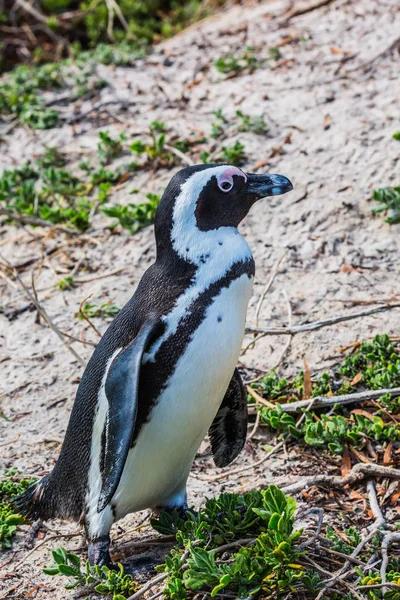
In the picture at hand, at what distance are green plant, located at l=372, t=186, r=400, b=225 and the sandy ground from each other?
56 millimetres

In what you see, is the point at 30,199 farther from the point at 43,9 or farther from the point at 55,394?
the point at 43,9

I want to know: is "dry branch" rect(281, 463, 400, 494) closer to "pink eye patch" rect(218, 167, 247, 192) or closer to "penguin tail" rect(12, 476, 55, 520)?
"penguin tail" rect(12, 476, 55, 520)

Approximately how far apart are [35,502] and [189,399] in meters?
0.75

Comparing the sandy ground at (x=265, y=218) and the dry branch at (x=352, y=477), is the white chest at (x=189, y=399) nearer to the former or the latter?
the sandy ground at (x=265, y=218)

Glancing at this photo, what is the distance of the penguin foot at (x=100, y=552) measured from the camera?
2.57 m

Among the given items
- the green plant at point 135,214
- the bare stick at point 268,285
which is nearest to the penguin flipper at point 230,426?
the bare stick at point 268,285

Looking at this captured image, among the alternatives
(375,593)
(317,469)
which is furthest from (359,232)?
(375,593)

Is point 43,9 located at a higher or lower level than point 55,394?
higher

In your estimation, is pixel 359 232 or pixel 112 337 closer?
pixel 112 337

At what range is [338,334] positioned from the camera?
12.3ft

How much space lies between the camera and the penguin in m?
2.48

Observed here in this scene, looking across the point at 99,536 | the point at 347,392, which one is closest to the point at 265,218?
the point at 347,392

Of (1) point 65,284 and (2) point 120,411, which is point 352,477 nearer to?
(2) point 120,411

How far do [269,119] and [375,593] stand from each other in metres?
Answer: 3.39
